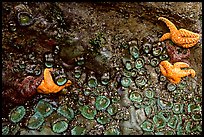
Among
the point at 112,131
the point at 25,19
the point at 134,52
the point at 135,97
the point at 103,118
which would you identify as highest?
the point at 25,19

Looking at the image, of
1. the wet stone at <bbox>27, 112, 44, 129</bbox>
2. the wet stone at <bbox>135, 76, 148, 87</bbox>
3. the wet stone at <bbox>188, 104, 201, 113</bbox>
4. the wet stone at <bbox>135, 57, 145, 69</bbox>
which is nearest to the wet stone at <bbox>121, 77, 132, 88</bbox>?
the wet stone at <bbox>135, 76, 148, 87</bbox>

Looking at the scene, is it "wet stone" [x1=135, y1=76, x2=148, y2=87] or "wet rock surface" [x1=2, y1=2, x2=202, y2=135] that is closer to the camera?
"wet rock surface" [x1=2, y1=2, x2=202, y2=135]

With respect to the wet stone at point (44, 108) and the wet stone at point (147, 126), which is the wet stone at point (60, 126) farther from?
the wet stone at point (147, 126)

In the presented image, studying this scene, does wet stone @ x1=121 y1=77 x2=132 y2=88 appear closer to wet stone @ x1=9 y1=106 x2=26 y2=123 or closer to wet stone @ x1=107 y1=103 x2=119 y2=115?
wet stone @ x1=107 y1=103 x2=119 y2=115

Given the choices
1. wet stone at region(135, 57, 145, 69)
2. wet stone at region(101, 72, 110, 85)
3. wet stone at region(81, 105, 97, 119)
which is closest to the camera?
wet stone at region(81, 105, 97, 119)

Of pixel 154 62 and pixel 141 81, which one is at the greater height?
pixel 154 62

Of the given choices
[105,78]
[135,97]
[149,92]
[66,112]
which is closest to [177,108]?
[149,92]

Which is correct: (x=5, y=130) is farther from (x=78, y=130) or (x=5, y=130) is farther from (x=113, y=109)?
(x=113, y=109)

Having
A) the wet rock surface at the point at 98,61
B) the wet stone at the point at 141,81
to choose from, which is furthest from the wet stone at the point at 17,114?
the wet stone at the point at 141,81

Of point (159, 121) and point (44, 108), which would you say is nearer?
point (44, 108)
